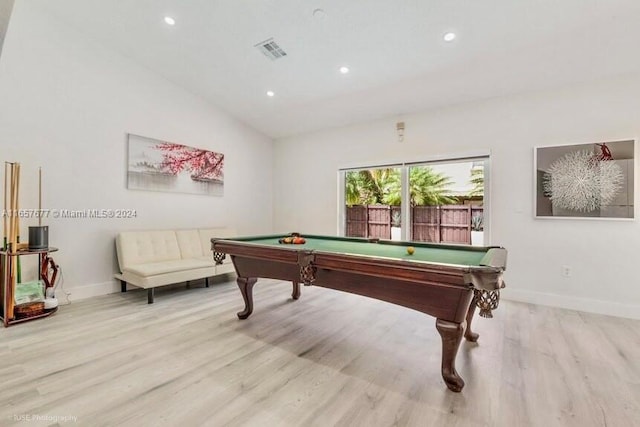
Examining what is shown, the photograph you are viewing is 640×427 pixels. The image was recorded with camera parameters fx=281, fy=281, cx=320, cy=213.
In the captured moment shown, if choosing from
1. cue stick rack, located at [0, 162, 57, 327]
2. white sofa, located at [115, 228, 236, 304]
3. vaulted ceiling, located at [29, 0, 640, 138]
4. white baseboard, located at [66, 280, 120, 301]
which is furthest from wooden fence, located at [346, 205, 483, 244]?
cue stick rack, located at [0, 162, 57, 327]

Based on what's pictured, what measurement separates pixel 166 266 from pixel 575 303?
4.99m

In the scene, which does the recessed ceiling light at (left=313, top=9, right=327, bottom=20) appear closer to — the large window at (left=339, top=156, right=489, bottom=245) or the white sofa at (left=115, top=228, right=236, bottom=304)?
the large window at (left=339, top=156, right=489, bottom=245)

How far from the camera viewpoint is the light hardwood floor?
1567 millimetres

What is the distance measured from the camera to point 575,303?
10.8ft

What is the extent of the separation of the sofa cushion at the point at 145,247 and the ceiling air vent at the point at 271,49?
2.85 m

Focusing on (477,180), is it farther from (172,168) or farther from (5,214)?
(5,214)

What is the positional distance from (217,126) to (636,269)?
5.98m

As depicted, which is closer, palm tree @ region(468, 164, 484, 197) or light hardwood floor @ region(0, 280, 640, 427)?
light hardwood floor @ region(0, 280, 640, 427)

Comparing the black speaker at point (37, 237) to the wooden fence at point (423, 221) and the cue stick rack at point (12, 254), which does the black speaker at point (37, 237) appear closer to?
the cue stick rack at point (12, 254)

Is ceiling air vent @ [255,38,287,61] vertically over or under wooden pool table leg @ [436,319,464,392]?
over

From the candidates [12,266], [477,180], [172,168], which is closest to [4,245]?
[12,266]

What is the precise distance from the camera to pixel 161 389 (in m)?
1.77

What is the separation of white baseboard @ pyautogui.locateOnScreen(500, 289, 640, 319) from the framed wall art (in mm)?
972

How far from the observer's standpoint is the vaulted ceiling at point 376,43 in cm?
262
